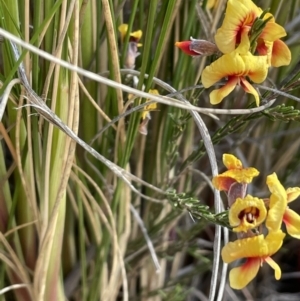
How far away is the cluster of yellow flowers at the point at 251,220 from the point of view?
301mm

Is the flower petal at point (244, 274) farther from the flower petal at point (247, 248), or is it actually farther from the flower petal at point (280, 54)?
the flower petal at point (280, 54)

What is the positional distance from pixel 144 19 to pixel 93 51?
0.23ft

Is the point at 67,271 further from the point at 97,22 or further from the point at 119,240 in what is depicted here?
the point at 97,22

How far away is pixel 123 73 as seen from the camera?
1.43 ft

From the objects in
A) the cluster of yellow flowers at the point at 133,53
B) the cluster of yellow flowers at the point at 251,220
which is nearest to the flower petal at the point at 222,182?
the cluster of yellow flowers at the point at 251,220

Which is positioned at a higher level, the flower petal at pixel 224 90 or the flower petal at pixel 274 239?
the flower petal at pixel 224 90

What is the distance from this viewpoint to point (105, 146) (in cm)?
48

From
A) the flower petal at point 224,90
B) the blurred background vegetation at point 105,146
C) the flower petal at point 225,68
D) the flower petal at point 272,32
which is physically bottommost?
the blurred background vegetation at point 105,146

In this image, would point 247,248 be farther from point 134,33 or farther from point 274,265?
point 134,33

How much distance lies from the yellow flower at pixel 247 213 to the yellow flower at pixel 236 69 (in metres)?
0.07

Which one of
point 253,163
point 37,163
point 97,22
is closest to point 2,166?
point 37,163

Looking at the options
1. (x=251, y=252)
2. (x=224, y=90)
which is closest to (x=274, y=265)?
(x=251, y=252)

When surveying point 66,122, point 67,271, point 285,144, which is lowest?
point 67,271

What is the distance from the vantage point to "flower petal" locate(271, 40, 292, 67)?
1.12ft
